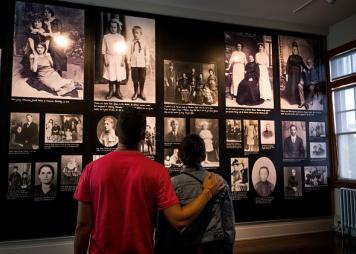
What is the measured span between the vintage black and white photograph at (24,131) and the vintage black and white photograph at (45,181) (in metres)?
0.27

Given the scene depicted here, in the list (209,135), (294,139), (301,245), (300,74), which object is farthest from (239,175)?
(300,74)

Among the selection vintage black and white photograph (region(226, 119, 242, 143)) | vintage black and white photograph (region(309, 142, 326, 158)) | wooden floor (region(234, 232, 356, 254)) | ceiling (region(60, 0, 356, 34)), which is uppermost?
ceiling (region(60, 0, 356, 34))

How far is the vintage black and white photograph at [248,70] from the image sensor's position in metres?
5.07

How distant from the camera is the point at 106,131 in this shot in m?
4.36

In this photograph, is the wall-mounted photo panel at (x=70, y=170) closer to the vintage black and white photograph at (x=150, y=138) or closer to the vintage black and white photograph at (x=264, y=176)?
the vintage black and white photograph at (x=150, y=138)

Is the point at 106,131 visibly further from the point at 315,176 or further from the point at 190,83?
the point at 315,176

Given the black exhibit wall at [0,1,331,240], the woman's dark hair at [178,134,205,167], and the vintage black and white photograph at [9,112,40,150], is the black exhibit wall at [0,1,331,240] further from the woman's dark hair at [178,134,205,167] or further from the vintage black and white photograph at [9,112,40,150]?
the woman's dark hair at [178,134,205,167]

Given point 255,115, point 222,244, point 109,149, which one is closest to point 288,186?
point 255,115

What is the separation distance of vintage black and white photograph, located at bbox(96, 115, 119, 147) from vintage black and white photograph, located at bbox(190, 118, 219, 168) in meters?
1.19

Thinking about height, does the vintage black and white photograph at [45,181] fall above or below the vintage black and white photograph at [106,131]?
below

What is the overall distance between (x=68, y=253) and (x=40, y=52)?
2.68 meters

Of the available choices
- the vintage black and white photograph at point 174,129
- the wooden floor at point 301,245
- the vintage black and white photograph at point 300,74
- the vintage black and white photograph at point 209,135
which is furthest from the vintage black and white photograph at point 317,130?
the vintage black and white photograph at point 174,129

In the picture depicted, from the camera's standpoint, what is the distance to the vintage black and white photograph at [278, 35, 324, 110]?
17.7 ft

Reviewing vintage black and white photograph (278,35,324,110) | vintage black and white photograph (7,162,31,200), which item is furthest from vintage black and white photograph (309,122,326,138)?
vintage black and white photograph (7,162,31,200)
